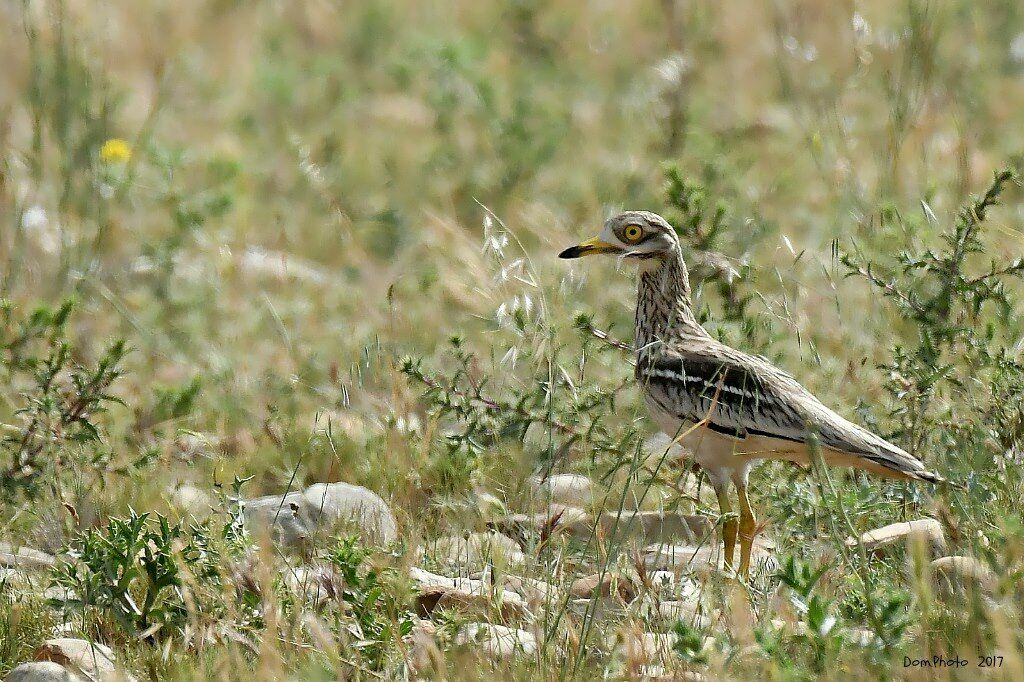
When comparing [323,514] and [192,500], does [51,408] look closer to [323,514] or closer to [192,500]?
[192,500]

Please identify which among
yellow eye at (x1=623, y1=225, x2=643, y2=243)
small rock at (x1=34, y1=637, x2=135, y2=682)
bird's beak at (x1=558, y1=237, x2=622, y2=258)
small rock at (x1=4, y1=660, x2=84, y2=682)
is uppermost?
yellow eye at (x1=623, y1=225, x2=643, y2=243)

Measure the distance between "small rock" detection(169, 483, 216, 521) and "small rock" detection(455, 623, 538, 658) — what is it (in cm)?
118

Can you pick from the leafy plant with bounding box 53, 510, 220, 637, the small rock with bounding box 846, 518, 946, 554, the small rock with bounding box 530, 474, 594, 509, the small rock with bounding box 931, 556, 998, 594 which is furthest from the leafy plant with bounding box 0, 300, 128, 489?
the small rock with bounding box 931, 556, 998, 594

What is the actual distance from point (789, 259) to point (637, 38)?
4253mm

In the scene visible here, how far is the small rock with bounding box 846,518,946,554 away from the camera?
3787 mm

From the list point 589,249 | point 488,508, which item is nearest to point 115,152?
point 589,249

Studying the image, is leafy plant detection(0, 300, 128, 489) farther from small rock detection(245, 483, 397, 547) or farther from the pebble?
the pebble

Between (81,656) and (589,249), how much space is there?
83.4 inches

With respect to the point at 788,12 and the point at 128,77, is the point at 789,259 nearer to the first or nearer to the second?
the point at 788,12

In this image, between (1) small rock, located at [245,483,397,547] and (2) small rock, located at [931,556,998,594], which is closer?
(2) small rock, located at [931,556,998,594]

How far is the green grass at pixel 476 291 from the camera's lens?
3.42 metres

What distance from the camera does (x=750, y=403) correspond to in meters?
4.16

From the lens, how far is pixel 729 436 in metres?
4.17

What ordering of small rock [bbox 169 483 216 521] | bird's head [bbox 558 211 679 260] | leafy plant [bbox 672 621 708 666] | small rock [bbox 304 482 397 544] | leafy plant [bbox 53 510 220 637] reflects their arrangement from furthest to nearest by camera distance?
bird's head [bbox 558 211 679 260], small rock [bbox 169 483 216 521], small rock [bbox 304 482 397 544], leafy plant [bbox 53 510 220 637], leafy plant [bbox 672 621 708 666]
